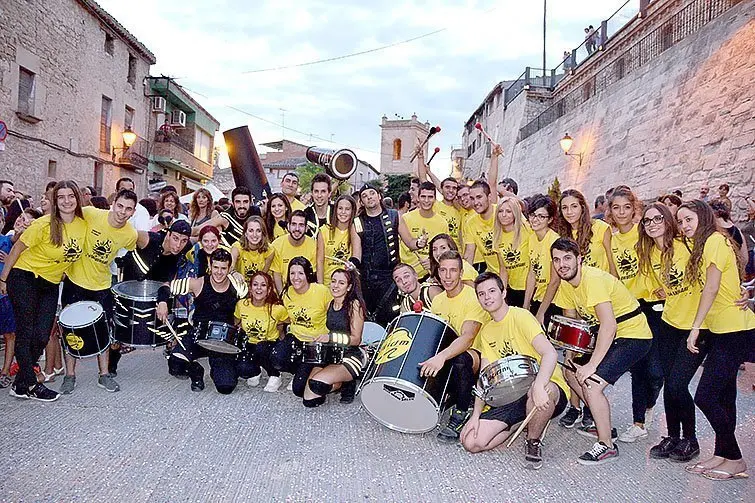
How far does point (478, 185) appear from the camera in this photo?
5.38 metres

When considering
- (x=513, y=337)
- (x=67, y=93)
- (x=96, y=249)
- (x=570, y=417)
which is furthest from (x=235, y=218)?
(x=67, y=93)

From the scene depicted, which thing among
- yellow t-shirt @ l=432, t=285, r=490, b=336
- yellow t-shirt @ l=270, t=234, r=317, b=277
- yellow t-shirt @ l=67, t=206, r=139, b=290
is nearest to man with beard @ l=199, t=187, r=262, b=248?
yellow t-shirt @ l=270, t=234, r=317, b=277

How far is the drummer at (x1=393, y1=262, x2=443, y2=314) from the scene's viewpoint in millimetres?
4805

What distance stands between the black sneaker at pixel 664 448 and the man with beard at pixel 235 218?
4.26 m

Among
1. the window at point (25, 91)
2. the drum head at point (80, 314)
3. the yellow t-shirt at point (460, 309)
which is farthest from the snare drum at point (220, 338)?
the window at point (25, 91)

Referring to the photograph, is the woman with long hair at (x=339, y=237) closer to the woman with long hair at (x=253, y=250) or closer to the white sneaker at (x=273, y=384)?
the woman with long hair at (x=253, y=250)

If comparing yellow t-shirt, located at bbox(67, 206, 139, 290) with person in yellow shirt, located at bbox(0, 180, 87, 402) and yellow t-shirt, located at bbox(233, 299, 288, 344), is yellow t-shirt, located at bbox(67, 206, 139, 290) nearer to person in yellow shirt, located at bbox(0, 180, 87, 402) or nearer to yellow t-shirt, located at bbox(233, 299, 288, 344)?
person in yellow shirt, located at bbox(0, 180, 87, 402)

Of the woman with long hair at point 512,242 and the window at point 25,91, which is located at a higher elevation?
the window at point 25,91

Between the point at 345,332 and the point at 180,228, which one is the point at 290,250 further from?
the point at 345,332

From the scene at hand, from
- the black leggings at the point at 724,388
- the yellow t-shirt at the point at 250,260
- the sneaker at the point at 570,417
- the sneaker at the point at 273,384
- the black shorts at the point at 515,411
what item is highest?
the yellow t-shirt at the point at 250,260

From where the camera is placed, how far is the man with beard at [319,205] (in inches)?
233

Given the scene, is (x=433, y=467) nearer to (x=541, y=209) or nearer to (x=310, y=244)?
(x=541, y=209)

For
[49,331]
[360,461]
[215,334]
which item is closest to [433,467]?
[360,461]

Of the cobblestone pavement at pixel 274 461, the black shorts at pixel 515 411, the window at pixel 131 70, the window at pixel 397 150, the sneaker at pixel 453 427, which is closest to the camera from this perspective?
the cobblestone pavement at pixel 274 461
